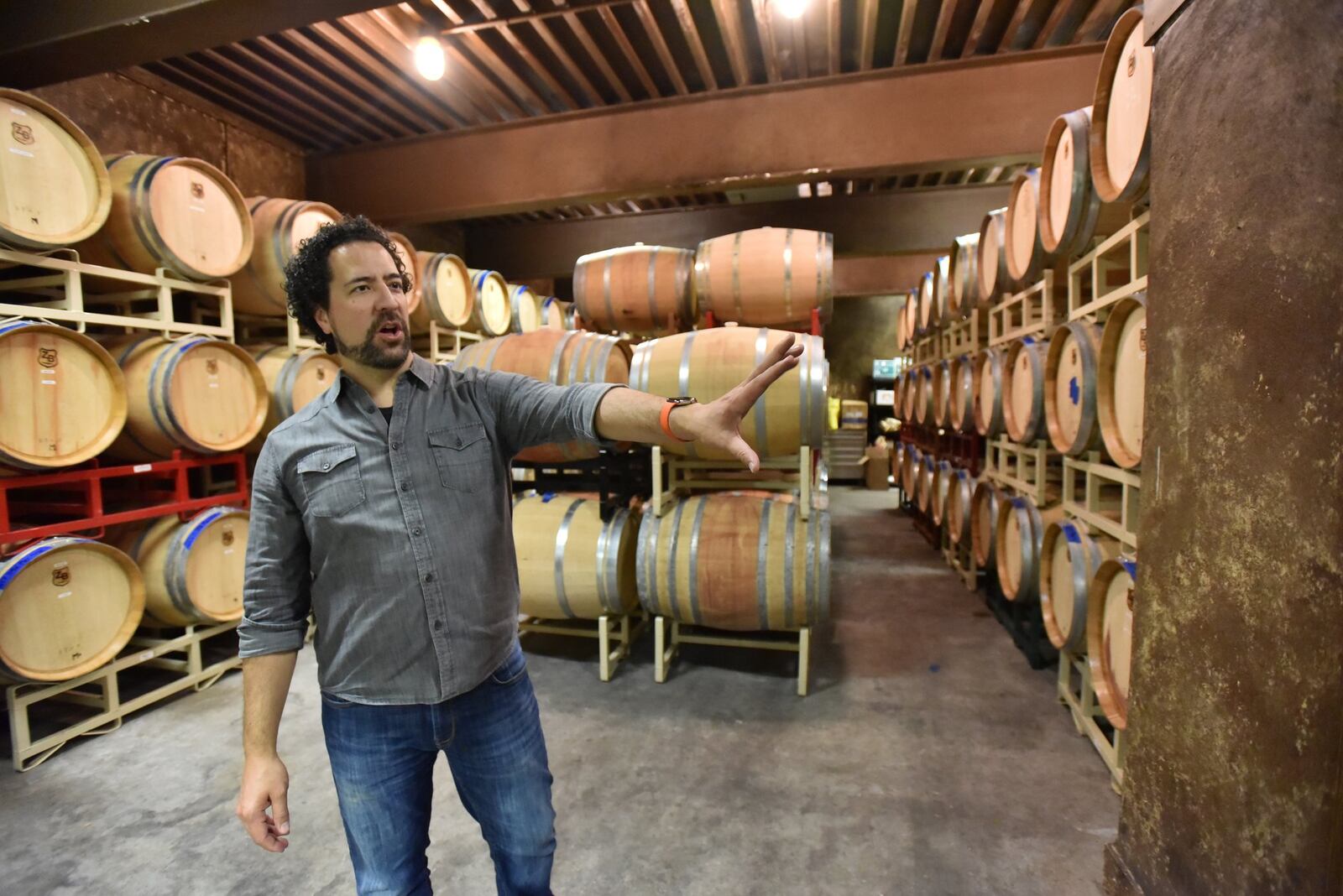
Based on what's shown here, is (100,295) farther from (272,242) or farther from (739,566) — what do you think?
(739,566)

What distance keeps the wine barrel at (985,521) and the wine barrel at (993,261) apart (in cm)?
154

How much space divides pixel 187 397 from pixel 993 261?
5662mm

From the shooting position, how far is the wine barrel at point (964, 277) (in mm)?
5395

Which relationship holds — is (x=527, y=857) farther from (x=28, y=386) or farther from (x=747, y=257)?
(x=747, y=257)

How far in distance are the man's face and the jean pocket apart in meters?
0.81

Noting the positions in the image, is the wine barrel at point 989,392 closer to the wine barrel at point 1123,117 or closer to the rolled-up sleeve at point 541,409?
the wine barrel at point 1123,117

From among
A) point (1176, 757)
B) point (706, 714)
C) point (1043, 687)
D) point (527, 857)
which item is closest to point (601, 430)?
point (527, 857)

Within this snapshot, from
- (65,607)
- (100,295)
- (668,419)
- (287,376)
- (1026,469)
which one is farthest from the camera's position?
(287,376)

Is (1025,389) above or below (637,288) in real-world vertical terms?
below

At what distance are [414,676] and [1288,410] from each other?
171 cm

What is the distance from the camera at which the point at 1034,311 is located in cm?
435

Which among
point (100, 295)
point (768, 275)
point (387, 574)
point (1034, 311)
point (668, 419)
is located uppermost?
point (768, 275)

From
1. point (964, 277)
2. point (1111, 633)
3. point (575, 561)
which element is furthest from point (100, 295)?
point (964, 277)

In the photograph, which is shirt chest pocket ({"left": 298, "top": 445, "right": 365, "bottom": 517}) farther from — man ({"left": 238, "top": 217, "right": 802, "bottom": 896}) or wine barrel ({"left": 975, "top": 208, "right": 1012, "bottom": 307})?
wine barrel ({"left": 975, "top": 208, "right": 1012, "bottom": 307})
